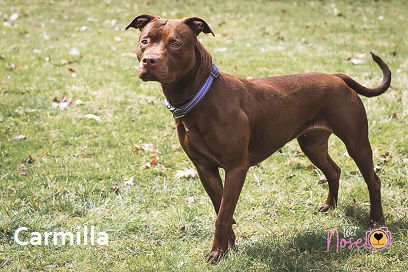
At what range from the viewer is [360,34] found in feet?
32.9

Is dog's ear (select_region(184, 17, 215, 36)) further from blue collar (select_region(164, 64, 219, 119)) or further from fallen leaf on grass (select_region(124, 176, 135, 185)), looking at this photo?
fallen leaf on grass (select_region(124, 176, 135, 185))

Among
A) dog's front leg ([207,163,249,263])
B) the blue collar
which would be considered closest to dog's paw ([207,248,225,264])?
dog's front leg ([207,163,249,263])

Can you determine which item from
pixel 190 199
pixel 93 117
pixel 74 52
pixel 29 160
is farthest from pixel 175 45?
Answer: pixel 74 52

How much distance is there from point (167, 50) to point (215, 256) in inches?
57.6

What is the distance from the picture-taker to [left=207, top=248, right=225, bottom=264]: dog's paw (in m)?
3.66

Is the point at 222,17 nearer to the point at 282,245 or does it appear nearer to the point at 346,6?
the point at 346,6

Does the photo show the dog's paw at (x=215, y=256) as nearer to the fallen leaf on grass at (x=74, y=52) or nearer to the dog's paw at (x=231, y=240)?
the dog's paw at (x=231, y=240)

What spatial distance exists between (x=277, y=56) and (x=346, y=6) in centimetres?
512

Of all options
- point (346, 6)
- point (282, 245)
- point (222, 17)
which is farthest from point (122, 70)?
point (346, 6)

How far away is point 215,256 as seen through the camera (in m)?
3.66

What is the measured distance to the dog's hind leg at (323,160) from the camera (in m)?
4.43

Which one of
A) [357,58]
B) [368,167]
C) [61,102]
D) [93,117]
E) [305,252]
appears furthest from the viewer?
[357,58]

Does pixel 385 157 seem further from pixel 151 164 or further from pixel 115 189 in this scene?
pixel 115 189

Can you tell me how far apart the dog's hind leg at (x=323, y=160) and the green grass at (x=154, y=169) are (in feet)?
0.36
